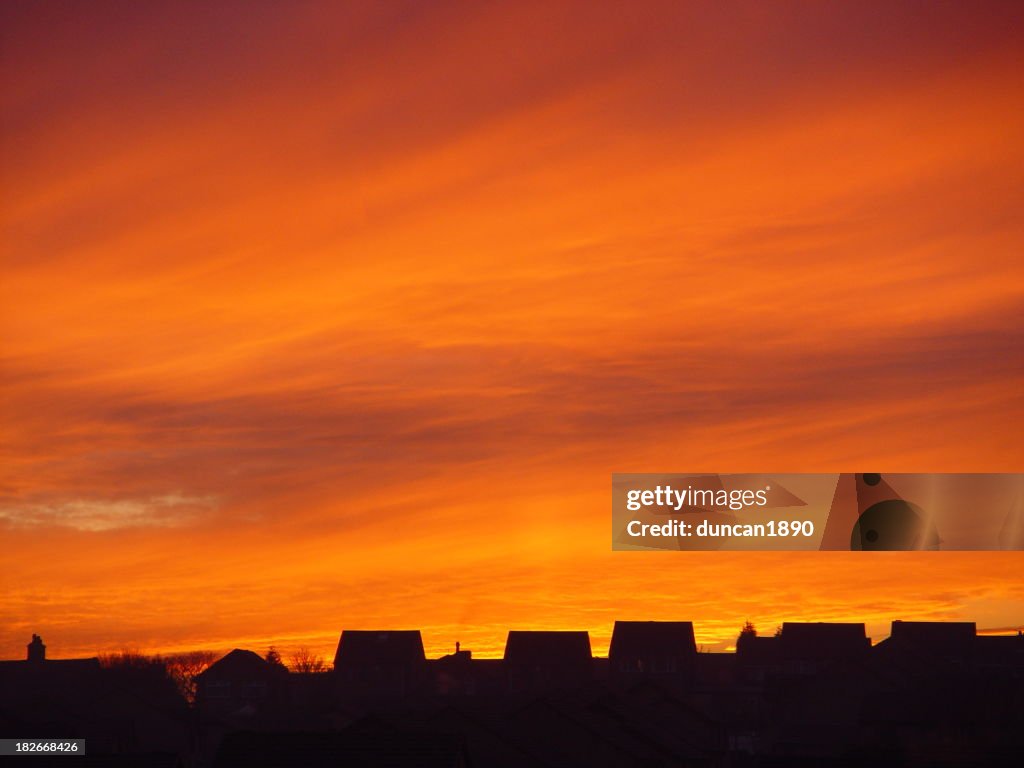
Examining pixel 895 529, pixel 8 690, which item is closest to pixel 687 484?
pixel 895 529

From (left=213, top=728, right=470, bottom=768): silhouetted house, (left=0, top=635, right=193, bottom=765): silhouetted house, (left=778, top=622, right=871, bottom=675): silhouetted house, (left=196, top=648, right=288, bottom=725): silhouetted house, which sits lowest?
(left=213, top=728, right=470, bottom=768): silhouetted house

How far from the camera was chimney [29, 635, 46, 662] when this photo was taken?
99562mm

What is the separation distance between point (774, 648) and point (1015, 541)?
7147 cm

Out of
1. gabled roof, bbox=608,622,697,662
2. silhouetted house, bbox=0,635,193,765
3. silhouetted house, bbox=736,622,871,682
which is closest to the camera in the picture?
silhouetted house, bbox=0,635,193,765

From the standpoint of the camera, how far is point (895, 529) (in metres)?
38.8

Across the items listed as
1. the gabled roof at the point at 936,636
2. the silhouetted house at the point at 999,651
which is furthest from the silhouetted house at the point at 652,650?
the silhouetted house at the point at 999,651

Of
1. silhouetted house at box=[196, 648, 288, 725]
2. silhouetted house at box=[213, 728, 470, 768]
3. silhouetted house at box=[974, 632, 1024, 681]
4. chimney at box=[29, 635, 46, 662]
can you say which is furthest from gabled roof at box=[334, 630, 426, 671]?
silhouetted house at box=[213, 728, 470, 768]

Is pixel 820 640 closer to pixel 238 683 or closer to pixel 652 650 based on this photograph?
pixel 652 650

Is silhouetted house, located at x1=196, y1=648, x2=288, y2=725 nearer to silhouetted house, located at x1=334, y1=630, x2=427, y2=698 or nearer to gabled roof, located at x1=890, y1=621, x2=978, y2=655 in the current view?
silhouetted house, located at x1=334, y1=630, x2=427, y2=698

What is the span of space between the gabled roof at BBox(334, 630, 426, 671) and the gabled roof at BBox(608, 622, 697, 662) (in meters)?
16.9

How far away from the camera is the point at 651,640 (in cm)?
11106

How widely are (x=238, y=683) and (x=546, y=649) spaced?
25.9 m

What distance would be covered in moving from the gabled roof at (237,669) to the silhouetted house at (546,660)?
67.0ft

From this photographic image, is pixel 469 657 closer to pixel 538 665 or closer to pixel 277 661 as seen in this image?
pixel 538 665
